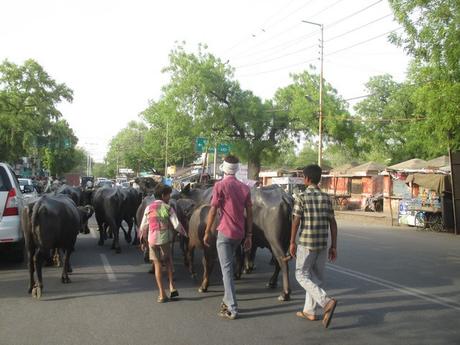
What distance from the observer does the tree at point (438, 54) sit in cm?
1334

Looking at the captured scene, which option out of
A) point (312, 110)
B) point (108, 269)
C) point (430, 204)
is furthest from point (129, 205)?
point (312, 110)

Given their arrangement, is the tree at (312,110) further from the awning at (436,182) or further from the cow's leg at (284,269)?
the cow's leg at (284,269)

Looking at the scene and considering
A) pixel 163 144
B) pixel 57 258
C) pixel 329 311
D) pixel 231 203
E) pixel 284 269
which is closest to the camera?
pixel 329 311

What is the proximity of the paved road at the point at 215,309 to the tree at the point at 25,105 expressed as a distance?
93.2 feet

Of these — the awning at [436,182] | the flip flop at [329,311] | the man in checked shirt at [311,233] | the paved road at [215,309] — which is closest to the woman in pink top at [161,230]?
the paved road at [215,309]

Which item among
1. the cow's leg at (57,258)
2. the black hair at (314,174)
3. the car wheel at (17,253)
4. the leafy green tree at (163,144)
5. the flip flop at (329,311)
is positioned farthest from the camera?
the leafy green tree at (163,144)

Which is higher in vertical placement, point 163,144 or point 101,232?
point 163,144

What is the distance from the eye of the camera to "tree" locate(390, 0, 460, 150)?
1334 cm

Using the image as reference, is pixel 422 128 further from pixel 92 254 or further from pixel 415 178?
pixel 92 254

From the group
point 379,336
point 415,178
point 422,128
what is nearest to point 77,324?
point 379,336

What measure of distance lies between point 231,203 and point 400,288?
3.60 m

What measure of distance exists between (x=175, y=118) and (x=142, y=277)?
99.8ft

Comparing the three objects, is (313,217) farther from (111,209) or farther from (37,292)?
(111,209)

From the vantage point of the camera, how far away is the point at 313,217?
605 centimetres
